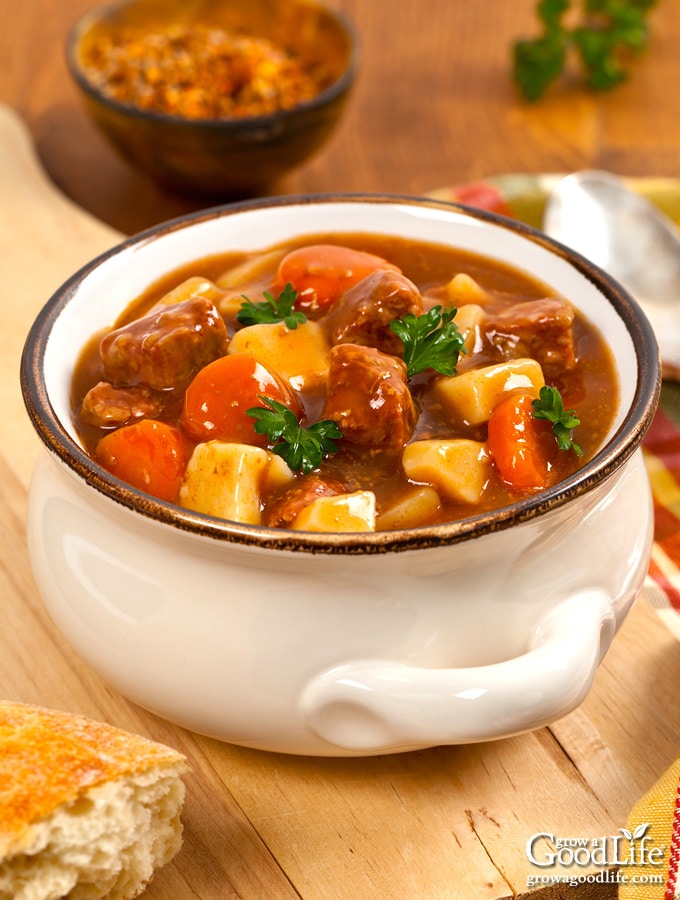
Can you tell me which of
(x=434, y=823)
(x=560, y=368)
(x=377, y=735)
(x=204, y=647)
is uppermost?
(x=560, y=368)

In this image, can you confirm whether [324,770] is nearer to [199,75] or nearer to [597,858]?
[597,858]

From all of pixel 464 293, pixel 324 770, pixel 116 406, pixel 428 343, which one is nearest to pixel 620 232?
pixel 464 293

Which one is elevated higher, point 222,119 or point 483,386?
point 483,386

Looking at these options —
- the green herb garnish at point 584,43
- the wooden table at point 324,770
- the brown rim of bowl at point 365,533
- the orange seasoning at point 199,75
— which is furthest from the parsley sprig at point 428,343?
the green herb garnish at point 584,43

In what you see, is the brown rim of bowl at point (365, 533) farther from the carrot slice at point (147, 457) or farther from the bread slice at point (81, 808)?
the bread slice at point (81, 808)

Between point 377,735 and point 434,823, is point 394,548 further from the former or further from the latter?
point 434,823

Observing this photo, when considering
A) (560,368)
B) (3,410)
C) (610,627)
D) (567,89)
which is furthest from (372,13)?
(610,627)
